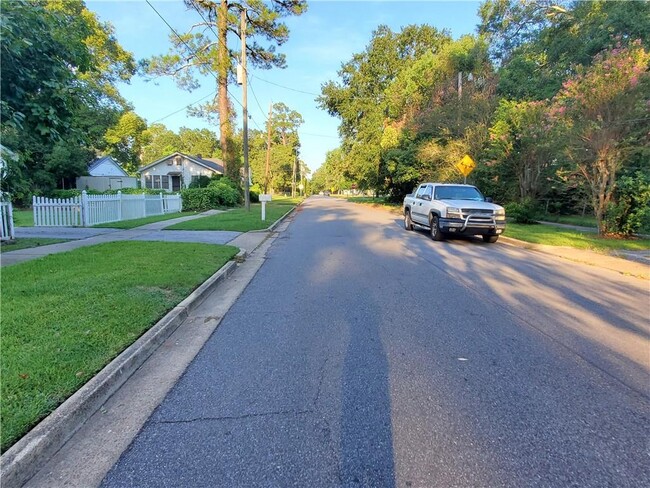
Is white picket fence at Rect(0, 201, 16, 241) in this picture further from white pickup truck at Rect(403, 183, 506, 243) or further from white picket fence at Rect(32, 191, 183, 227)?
white pickup truck at Rect(403, 183, 506, 243)

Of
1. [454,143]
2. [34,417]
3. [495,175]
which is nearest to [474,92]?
[454,143]

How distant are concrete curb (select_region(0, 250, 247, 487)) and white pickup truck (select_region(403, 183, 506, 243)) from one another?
32.8 ft

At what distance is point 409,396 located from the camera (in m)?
3.31

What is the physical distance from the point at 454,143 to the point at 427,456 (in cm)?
2461

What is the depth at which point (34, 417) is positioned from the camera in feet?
8.76

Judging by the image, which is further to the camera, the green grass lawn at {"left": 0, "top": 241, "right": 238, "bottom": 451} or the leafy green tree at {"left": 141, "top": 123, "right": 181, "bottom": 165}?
the leafy green tree at {"left": 141, "top": 123, "right": 181, "bottom": 165}

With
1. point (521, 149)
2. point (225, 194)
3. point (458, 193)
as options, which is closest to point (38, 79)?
point (458, 193)

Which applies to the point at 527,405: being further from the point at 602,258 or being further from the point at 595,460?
the point at 602,258

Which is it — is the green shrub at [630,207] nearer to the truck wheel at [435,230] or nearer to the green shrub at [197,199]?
the truck wheel at [435,230]

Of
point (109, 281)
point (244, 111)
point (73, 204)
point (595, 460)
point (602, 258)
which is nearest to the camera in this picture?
point (595, 460)

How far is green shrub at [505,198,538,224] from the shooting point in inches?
740

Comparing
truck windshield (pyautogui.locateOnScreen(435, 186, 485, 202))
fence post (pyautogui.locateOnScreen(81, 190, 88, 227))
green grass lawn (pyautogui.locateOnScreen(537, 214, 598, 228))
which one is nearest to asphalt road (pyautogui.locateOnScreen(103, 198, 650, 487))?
truck windshield (pyautogui.locateOnScreen(435, 186, 485, 202))

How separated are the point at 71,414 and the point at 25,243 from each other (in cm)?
976

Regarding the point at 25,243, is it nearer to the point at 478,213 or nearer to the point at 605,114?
the point at 478,213
